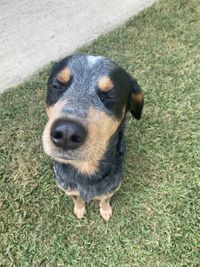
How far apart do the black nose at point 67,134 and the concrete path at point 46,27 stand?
2579 mm

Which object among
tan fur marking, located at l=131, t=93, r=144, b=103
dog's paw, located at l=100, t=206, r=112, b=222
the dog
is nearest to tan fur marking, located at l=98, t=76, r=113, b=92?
the dog

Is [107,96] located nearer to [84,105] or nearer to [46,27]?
[84,105]

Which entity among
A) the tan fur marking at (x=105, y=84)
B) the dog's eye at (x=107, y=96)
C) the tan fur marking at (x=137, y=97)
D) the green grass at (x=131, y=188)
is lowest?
the green grass at (x=131, y=188)

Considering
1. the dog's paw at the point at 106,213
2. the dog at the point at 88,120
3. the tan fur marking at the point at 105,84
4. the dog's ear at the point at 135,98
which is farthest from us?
the dog's paw at the point at 106,213

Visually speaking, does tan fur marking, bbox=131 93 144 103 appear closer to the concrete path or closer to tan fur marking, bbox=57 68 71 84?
tan fur marking, bbox=57 68 71 84

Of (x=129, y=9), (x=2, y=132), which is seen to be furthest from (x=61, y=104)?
(x=129, y=9)

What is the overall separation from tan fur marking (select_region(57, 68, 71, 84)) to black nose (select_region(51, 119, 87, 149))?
490mm

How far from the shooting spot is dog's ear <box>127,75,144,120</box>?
3108 mm

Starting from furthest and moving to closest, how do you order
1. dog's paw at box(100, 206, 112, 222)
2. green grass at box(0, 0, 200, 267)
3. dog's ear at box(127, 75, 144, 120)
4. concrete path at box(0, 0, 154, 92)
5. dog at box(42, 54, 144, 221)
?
concrete path at box(0, 0, 154, 92), dog's paw at box(100, 206, 112, 222), green grass at box(0, 0, 200, 267), dog's ear at box(127, 75, 144, 120), dog at box(42, 54, 144, 221)

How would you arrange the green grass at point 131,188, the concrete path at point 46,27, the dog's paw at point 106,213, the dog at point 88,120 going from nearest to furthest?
the dog at point 88,120
the green grass at point 131,188
the dog's paw at point 106,213
the concrete path at point 46,27

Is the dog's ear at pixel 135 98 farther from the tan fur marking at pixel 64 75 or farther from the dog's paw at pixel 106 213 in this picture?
the dog's paw at pixel 106 213

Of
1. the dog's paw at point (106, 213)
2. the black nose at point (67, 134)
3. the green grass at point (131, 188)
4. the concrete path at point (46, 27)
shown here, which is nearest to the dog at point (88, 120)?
the black nose at point (67, 134)

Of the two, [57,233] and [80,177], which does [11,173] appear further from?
[80,177]

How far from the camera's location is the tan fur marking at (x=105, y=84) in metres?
2.78
